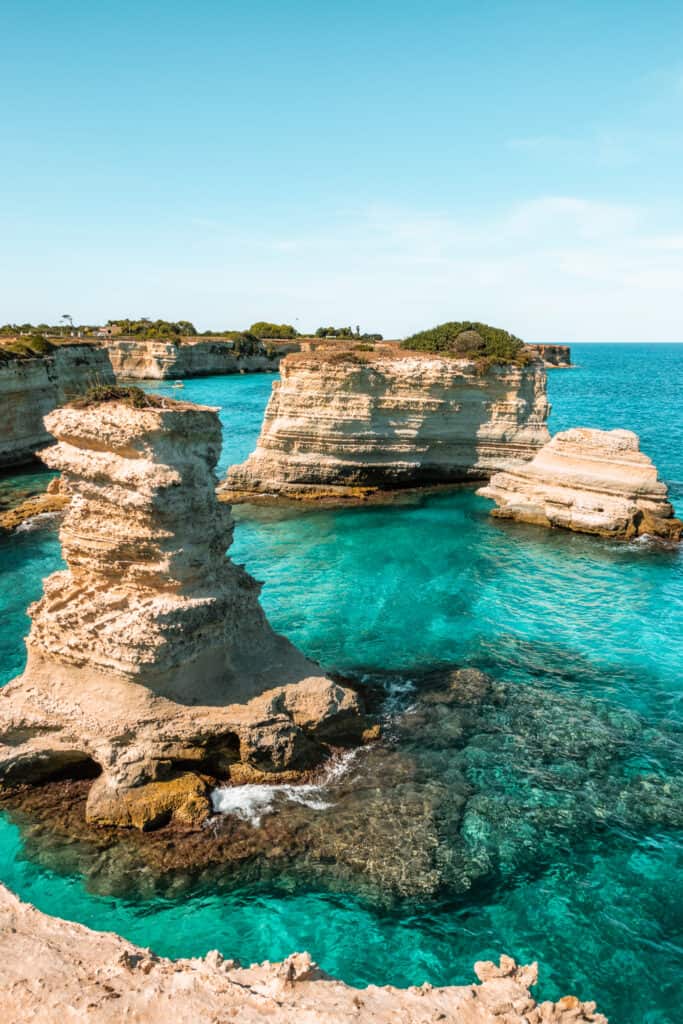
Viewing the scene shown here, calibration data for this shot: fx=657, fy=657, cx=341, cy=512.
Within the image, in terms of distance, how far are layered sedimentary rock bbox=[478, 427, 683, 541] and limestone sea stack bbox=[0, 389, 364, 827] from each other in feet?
62.8

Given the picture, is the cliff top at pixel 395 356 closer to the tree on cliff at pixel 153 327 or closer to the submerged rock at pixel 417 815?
the submerged rock at pixel 417 815

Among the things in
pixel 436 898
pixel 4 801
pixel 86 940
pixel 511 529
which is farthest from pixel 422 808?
pixel 511 529

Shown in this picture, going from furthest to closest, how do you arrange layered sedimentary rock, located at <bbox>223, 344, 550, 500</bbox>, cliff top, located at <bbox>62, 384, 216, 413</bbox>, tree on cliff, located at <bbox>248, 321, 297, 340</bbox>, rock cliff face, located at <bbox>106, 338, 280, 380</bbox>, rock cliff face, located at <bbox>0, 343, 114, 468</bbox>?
tree on cliff, located at <bbox>248, 321, 297, 340</bbox> < rock cliff face, located at <bbox>106, 338, 280, 380</bbox> < rock cliff face, located at <bbox>0, 343, 114, 468</bbox> < layered sedimentary rock, located at <bbox>223, 344, 550, 500</bbox> < cliff top, located at <bbox>62, 384, 216, 413</bbox>

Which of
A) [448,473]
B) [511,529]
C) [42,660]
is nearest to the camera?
[42,660]

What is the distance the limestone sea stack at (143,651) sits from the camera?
495 inches

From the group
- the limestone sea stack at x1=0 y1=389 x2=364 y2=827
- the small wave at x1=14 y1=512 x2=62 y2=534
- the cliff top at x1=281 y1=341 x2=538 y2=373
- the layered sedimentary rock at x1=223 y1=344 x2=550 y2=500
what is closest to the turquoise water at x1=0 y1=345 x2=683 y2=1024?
the small wave at x1=14 y1=512 x2=62 y2=534

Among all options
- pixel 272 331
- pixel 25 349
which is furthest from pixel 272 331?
pixel 25 349

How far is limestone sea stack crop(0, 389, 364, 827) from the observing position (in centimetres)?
1258

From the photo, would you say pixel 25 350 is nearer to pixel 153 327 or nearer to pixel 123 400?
pixel 123 400

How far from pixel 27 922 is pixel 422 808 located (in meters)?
6.84

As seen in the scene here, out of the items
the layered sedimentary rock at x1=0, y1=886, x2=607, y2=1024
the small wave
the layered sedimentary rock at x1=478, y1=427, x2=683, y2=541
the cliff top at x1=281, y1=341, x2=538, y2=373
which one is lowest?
the layered sedimentary rock at x1=0, y1=886, x2=607, y2=1024

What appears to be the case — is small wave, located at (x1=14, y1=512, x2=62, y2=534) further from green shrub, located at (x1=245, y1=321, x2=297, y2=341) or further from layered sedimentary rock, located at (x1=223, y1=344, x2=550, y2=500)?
green shrub, located at (x1=245, y1=321, x2=297, y2=341)

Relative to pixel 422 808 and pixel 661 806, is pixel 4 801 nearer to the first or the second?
pixel 422 808

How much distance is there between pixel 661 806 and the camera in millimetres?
12555
